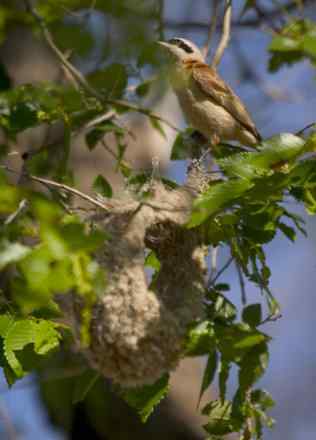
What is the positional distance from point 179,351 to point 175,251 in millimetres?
503

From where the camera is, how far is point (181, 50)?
15.5 feet

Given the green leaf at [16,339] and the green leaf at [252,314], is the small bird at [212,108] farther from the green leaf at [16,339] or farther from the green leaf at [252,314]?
the green leaf at [16,339]

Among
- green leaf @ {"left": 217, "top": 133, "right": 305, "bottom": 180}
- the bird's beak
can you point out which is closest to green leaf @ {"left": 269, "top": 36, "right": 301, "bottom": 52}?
green leaf @ {"left": 217, "top": 133, "right": 305, "bottom": 180}

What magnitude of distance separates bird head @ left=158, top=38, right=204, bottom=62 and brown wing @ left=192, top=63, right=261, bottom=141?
0.83 ft

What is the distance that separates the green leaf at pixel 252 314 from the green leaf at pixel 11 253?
1.13 meters

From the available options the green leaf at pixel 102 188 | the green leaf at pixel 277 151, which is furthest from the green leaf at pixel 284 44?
the green leaf at pixel 102 188

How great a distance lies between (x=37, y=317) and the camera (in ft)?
9.61

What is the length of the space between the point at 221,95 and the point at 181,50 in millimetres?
492

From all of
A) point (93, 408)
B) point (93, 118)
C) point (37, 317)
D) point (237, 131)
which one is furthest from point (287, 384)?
point (37, 317)

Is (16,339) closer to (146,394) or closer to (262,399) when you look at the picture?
(146,394)

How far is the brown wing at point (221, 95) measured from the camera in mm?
4371

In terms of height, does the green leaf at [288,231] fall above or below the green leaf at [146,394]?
above

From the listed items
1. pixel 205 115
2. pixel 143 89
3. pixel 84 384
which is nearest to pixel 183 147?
pixel 143 89

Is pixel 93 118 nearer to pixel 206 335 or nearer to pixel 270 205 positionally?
pixel 270 205
